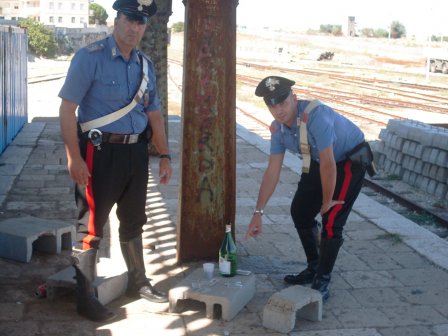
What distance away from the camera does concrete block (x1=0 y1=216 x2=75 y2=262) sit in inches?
232

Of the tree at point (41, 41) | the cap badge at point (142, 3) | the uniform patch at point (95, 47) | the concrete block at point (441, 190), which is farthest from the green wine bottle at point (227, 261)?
the tree at point (41, 41)

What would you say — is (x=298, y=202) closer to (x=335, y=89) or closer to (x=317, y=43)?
(x=335, y=89)

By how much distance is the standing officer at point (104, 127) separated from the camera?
15.0ft

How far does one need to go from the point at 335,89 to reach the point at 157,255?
78.3ft

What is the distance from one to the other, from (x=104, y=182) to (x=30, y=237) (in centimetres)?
144

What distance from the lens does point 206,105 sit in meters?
5.80

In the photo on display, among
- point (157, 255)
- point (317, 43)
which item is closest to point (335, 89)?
point (157, 255)

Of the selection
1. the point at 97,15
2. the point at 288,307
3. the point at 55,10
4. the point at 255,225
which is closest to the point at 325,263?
the point at 255,225

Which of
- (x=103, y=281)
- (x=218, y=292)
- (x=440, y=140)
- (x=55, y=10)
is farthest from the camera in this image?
(x=55, y=10)

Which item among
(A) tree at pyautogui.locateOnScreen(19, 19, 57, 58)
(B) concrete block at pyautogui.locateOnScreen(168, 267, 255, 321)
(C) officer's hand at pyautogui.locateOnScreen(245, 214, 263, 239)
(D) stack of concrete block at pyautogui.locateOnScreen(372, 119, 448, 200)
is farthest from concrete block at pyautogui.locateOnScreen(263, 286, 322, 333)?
(A) tree at pyautogui.locateOnScreen(19, 19, 57, 58)

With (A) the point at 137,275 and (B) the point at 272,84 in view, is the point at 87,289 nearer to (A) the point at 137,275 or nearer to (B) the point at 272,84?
(A) the point at 137,275

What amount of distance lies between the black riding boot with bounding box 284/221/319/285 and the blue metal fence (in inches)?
267

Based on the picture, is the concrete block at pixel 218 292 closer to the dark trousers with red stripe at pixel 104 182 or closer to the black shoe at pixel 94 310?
the black shoe at pixel 94 310

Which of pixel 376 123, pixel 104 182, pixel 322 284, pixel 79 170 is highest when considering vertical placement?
pixel 79 170
